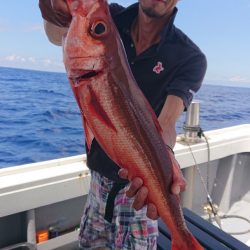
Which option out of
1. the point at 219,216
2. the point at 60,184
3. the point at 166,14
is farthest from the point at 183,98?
the point at 219,216

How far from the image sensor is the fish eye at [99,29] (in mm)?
1347

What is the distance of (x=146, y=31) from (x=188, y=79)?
14.4 inches

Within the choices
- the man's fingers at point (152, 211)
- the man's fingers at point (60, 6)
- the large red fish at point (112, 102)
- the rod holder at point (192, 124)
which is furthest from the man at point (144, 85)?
the rod holder at point (192, 124)

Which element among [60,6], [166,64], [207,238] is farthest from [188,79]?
[207,238]

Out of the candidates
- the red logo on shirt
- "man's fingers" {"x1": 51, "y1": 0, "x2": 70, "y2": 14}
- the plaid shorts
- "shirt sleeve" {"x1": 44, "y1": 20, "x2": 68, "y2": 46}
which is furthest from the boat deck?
"man's fingers" {"x1": 51, "y1": 0, "x2": 70, "y2": 14}

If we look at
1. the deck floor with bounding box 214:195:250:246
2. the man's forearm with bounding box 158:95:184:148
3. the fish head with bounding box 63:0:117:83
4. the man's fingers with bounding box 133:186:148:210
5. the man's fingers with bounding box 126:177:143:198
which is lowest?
the deck floor with bounding box 214:195:250:246

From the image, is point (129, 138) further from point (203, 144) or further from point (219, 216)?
point (219, 216)

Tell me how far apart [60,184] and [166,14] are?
62.5 inches

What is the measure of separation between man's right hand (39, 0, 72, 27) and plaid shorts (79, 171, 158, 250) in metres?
1.02

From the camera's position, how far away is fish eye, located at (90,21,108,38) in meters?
1.35

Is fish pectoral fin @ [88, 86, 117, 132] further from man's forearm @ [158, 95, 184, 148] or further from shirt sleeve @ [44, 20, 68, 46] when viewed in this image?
shirt sleeve @ [44, 20, 68, 46]

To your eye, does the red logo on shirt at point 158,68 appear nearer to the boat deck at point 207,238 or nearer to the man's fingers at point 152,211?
the man's fingers at point 152,211

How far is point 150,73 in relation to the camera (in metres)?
2.05

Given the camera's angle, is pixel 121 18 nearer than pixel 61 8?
No
